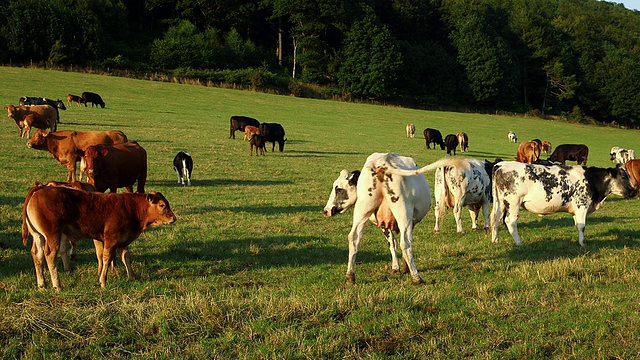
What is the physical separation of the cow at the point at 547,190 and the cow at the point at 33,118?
20.5 meters

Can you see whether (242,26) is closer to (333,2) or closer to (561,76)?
(333,2)

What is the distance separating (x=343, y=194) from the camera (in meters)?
8.68

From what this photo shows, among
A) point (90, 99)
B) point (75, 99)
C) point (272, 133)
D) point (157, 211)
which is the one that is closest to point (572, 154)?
point (272, 133)

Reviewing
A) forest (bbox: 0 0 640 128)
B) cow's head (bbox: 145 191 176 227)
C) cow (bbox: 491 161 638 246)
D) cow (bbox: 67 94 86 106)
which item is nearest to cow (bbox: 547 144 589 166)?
cow (bbox: 491 161 638 246)

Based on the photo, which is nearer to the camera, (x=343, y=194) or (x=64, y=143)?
(x=343, y=194)

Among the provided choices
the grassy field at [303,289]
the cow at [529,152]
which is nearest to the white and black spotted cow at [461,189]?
the grassy field at [303,289]

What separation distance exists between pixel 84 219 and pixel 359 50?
3056 inches

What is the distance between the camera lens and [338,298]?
6293 millimetres

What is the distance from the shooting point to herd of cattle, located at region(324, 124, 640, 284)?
315 inches

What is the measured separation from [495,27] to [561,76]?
1846 cm

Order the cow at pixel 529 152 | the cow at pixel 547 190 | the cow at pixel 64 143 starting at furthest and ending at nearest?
the cow at pixel 529 152
the cow at pixel 64 143
the cow at pixel 547 190

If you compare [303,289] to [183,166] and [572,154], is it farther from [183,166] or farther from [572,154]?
[572,154]

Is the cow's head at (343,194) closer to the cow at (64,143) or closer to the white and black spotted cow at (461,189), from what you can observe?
the white and black spotted cow at (461,189)

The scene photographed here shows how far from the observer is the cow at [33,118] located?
23.8 m
